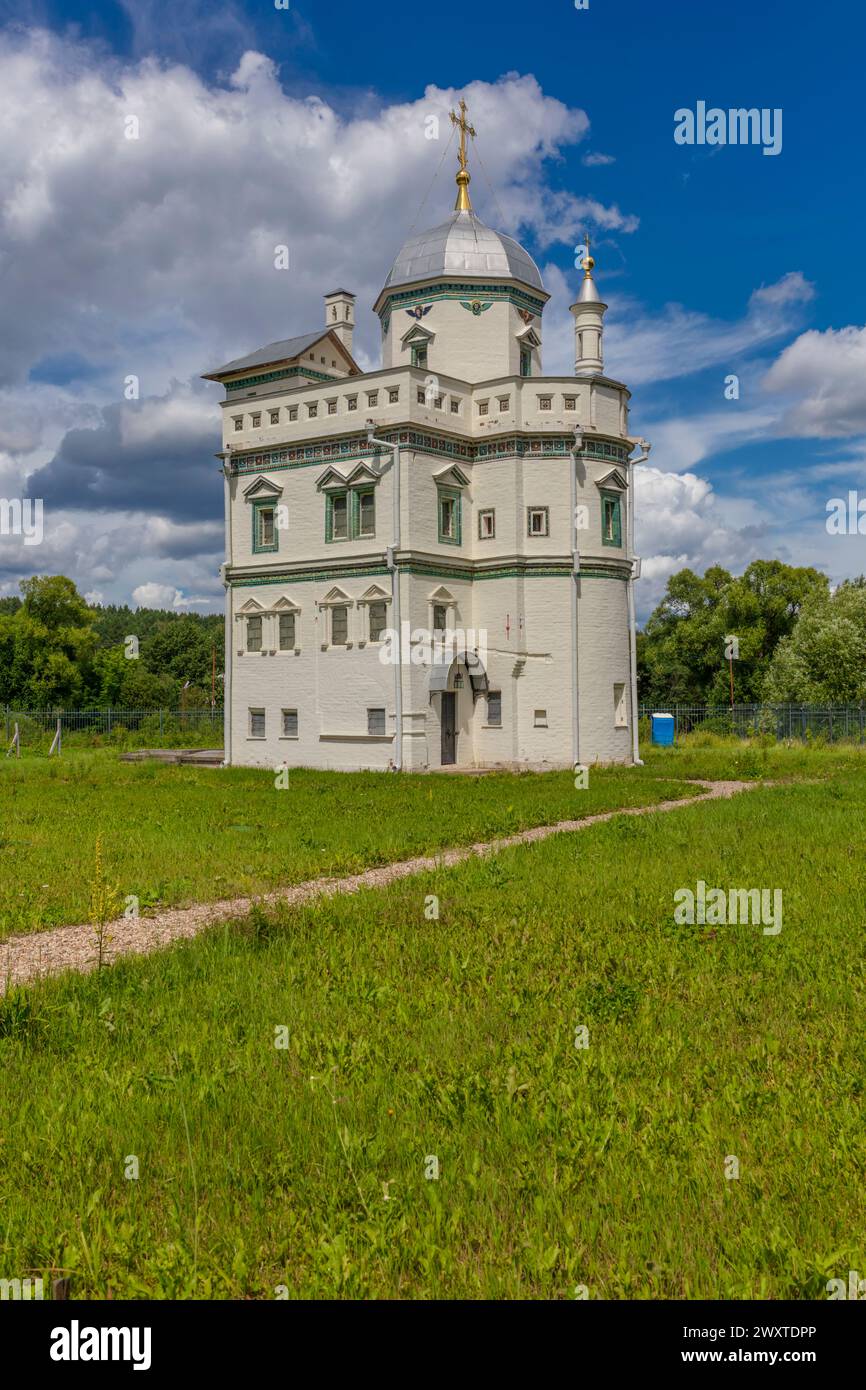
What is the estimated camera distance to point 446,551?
109 feet

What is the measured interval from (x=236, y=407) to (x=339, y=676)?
34.2 ft

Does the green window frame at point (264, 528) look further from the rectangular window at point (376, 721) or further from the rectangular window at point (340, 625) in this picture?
the rectangular window at point (376, 721)

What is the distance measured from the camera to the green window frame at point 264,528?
35469 millimetres

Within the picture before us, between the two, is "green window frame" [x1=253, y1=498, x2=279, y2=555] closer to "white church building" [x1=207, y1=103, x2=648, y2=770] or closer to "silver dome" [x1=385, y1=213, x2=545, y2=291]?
"white church building" [x1=207, y1=103, x2=648, y2=770]

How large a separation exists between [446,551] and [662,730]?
1562 centimetres

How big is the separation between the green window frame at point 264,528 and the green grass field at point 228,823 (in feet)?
27.7

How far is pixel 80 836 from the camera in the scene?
16828mm

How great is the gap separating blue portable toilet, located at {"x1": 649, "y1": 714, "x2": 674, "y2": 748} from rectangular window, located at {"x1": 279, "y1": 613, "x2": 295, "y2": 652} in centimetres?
1702

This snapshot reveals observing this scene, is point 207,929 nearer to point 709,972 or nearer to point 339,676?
point 709,972

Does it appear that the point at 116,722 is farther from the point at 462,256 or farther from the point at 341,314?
the point at 462,256

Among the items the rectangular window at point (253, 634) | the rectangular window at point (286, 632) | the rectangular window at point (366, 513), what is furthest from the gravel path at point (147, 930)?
the rectangular window at point (253, 634)

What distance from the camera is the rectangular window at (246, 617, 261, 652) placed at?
35.8m
